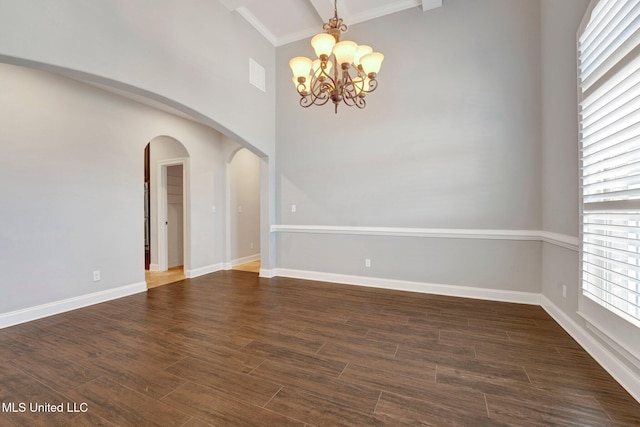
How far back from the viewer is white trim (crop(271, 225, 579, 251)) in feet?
9.45

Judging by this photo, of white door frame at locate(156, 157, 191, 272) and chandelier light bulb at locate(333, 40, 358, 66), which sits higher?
chandelier light bulb at locate(333, 40, 358, 66)

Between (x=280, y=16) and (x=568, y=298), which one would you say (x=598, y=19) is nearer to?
(x=568, y=298)

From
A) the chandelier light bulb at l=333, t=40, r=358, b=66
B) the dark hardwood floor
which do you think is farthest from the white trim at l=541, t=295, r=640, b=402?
the chandelier light bulb at l=333, t=40, r=358, b=66

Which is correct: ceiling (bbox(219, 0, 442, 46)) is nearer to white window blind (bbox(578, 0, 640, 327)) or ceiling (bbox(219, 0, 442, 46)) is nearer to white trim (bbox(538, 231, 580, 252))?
white window blind (bbox(578, 0, 640, 327))

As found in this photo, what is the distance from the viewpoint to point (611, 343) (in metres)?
1.95

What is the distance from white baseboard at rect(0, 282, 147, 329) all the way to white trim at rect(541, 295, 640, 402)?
16.7 ft

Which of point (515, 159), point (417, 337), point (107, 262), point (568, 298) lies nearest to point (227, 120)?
point (107, 262)

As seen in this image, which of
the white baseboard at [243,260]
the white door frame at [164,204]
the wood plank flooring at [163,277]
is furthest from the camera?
the white baseboard at [243,260]

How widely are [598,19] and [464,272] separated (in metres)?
2.78

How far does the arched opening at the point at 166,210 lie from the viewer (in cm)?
494

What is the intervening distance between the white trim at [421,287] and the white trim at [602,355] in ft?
1.63

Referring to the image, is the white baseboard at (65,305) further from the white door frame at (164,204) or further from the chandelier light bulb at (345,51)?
the chandelier light bulb at (345,51)

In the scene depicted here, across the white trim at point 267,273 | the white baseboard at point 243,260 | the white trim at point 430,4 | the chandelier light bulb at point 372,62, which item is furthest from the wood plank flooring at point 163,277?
the white trim at point 430,4

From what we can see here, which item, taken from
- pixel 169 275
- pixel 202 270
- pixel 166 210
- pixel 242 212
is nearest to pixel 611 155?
pixel 202 270
